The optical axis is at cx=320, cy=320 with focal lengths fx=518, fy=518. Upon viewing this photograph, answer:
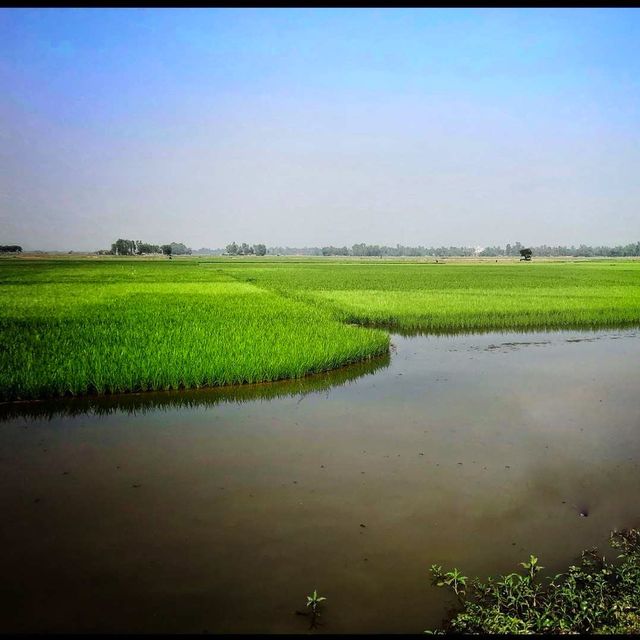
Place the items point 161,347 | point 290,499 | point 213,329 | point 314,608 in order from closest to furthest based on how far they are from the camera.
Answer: point 314,608 → point 290,499 → point 161,347 → point 213,329

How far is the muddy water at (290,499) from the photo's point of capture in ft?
10.5

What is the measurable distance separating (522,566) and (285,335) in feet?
25.0

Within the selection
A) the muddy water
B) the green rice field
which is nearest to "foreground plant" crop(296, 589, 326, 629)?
the muddy water

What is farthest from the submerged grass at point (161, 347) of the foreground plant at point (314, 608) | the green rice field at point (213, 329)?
the foreground plant at point (314, 608)

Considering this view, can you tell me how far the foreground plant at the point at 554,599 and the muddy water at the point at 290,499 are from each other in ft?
0.54

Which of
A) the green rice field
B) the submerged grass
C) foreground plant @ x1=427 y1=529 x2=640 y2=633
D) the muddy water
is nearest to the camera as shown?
foreground plant @ x1=427 y1=529 x2=640 y2=633

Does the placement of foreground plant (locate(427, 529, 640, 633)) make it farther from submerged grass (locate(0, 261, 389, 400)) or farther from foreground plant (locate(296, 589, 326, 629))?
submerged grass (locate(0, 261, 389, 400))

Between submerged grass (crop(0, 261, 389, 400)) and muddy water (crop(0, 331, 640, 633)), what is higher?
submerged grass (crop(0, 261, 389, 400))

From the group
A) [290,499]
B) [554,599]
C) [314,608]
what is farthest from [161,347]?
[554,599]

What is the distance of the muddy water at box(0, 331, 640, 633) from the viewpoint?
321cm

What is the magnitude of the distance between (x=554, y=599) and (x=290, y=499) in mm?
2189

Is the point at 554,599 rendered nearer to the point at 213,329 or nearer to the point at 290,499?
the point at 290,499

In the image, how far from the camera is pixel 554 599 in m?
3.16

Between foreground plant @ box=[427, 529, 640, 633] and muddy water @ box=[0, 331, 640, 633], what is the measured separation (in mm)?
165
